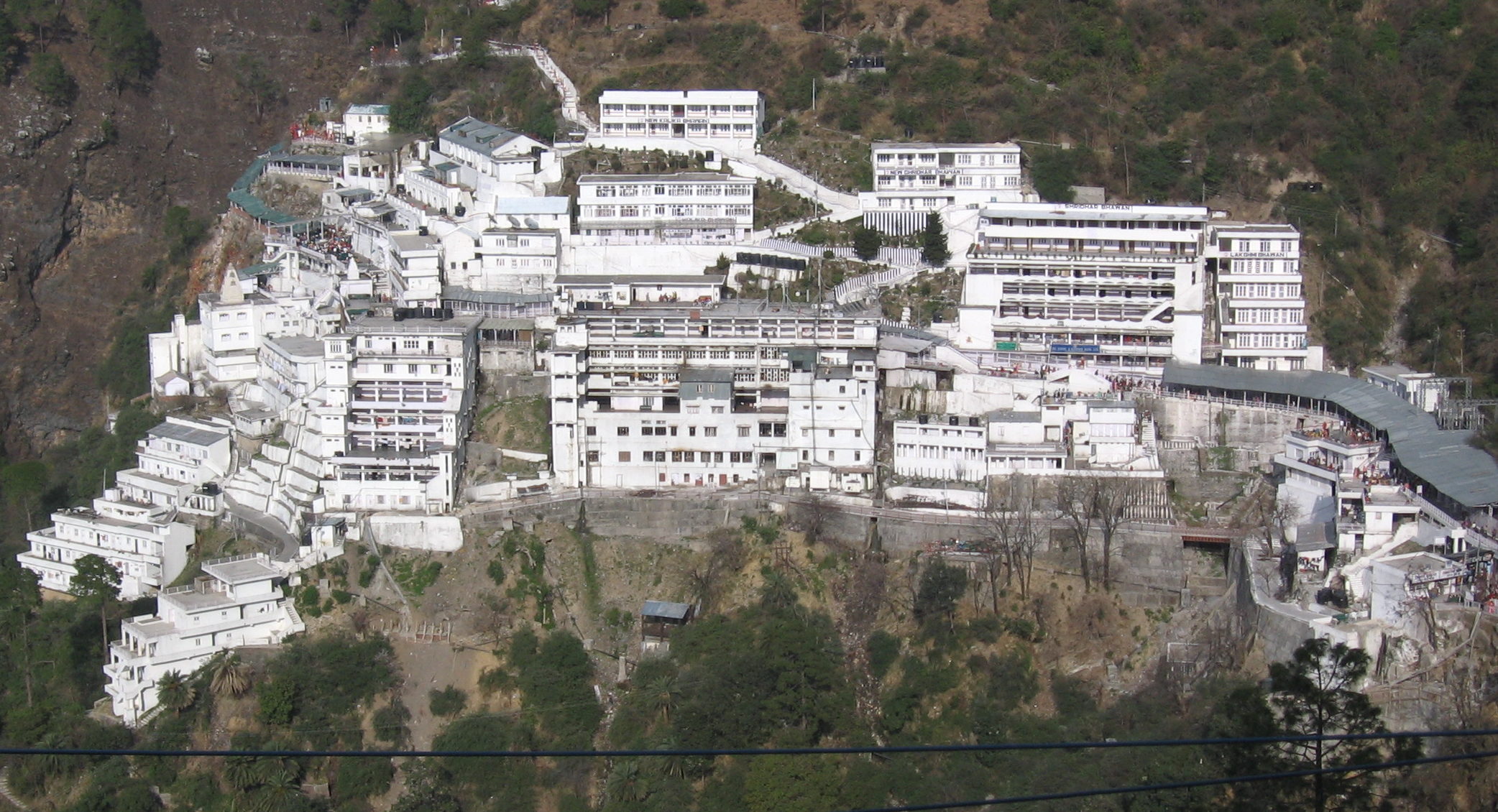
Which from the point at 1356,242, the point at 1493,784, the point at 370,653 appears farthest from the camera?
the point at 1356,242

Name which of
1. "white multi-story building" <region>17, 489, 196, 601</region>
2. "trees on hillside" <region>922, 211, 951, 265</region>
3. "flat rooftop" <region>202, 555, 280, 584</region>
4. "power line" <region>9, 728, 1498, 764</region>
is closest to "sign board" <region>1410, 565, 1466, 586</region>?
"power line" <region>9, 728, 1498, 764</region>

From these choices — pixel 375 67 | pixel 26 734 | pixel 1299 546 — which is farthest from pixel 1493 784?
pixel 375 67

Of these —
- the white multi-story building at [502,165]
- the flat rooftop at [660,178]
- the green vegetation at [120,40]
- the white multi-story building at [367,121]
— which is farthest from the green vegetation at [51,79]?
the flat rooftop at [660,178]

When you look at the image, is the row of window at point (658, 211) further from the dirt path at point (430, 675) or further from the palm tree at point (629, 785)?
the palm tree at point (629, 785)

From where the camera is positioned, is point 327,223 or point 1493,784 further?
point 327,223

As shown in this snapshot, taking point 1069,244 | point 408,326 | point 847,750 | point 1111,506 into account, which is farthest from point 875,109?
point 847,750

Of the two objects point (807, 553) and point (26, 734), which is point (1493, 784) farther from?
point (26, 734)
